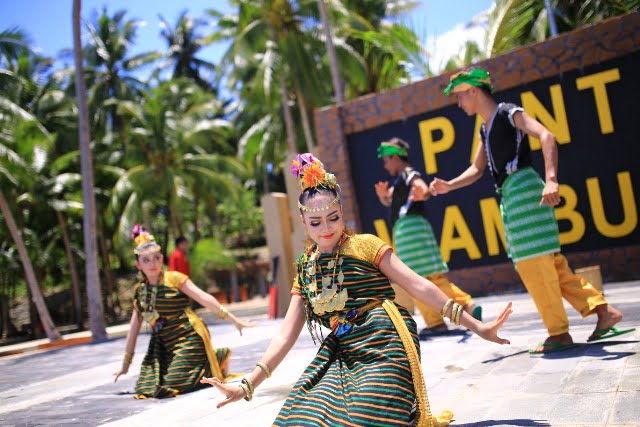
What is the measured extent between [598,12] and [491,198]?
6300 millimetres

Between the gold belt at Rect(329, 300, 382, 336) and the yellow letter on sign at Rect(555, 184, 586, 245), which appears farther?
the yellow letter on sign at Rect(555, 184, 586, 245)

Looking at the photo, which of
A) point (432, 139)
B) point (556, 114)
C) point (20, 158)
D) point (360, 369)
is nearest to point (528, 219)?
point (360, 369)

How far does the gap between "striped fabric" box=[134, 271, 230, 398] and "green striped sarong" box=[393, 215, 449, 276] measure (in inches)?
75.6

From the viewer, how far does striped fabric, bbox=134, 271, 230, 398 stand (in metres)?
5.33

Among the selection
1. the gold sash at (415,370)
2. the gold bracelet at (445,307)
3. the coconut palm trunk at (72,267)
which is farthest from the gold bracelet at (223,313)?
the coconut palm trunk at (72,267)

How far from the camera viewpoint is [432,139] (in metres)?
10.7

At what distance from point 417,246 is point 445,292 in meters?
0.51

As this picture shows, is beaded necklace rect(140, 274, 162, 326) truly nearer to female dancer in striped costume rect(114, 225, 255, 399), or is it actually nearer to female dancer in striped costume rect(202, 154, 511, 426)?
female dancer in striped costume rect(114, 225, 255, 399)

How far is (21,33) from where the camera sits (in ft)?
64.5

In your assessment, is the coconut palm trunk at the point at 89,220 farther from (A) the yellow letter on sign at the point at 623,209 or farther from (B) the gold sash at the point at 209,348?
(A) the yellow letter on sign at the point at 623,209

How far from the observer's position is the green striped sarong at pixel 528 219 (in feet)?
14.5

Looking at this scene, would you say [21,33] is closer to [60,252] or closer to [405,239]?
[60,252]

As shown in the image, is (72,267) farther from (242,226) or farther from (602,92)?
(602,92)

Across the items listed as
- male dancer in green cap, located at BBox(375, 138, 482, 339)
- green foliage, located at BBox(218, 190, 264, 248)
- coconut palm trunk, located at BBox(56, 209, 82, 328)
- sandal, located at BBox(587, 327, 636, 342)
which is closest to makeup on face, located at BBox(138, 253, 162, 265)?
male dancer in green cap, located at BBox(375, 138, 482, 339)
